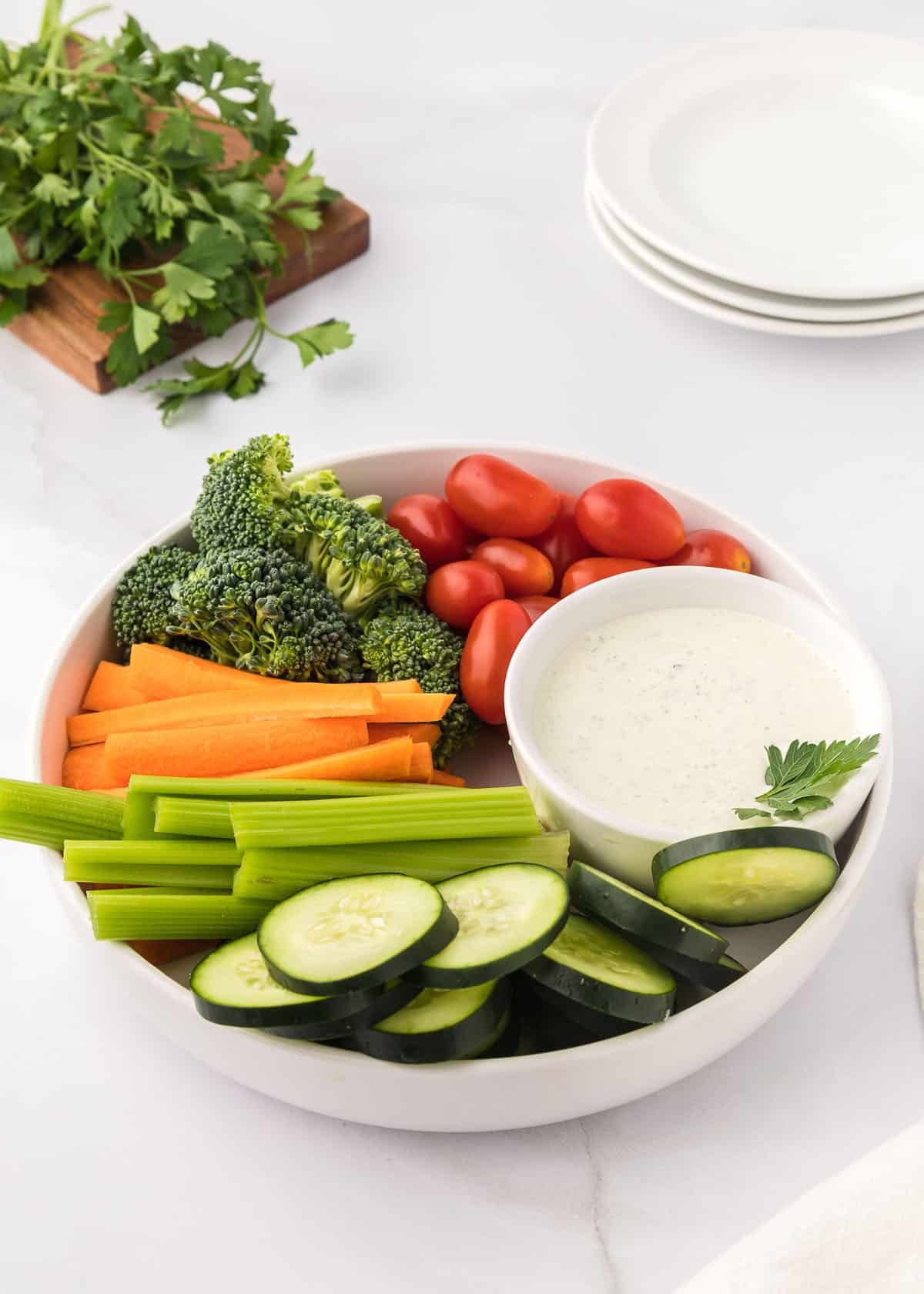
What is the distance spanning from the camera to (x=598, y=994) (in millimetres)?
1359

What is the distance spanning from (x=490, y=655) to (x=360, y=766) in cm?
28

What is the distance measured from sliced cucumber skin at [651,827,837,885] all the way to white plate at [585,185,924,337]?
1333 millimetres

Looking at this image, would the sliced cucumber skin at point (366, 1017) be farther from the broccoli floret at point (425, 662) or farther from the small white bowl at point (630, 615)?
the broccoli floret at point (425, 662)

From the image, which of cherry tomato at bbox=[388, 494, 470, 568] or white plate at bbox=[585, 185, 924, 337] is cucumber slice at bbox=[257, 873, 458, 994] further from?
white plate at bbox=[585, 185, 924, 337]

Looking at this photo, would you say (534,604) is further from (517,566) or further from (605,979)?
(605,979)

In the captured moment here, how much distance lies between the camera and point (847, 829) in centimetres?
171

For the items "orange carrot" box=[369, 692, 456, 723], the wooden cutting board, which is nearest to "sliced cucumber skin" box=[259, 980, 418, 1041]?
"orange carrot" box=[369, 692, 456, 723]

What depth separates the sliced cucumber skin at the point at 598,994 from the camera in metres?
1.36

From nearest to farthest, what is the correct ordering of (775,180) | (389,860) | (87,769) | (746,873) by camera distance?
(746,873) → (389,860) → (87,769) → (775,180)

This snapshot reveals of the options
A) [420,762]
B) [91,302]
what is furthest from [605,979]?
[91,302]

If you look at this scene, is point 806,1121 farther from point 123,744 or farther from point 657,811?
point 123,744

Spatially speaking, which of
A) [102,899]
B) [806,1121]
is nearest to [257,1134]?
[102,899]

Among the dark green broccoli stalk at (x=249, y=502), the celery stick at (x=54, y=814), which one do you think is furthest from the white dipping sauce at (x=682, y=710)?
the celery stick at (x=54, y=814)

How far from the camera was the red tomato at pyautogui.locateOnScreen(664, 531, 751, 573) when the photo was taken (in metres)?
1.97
